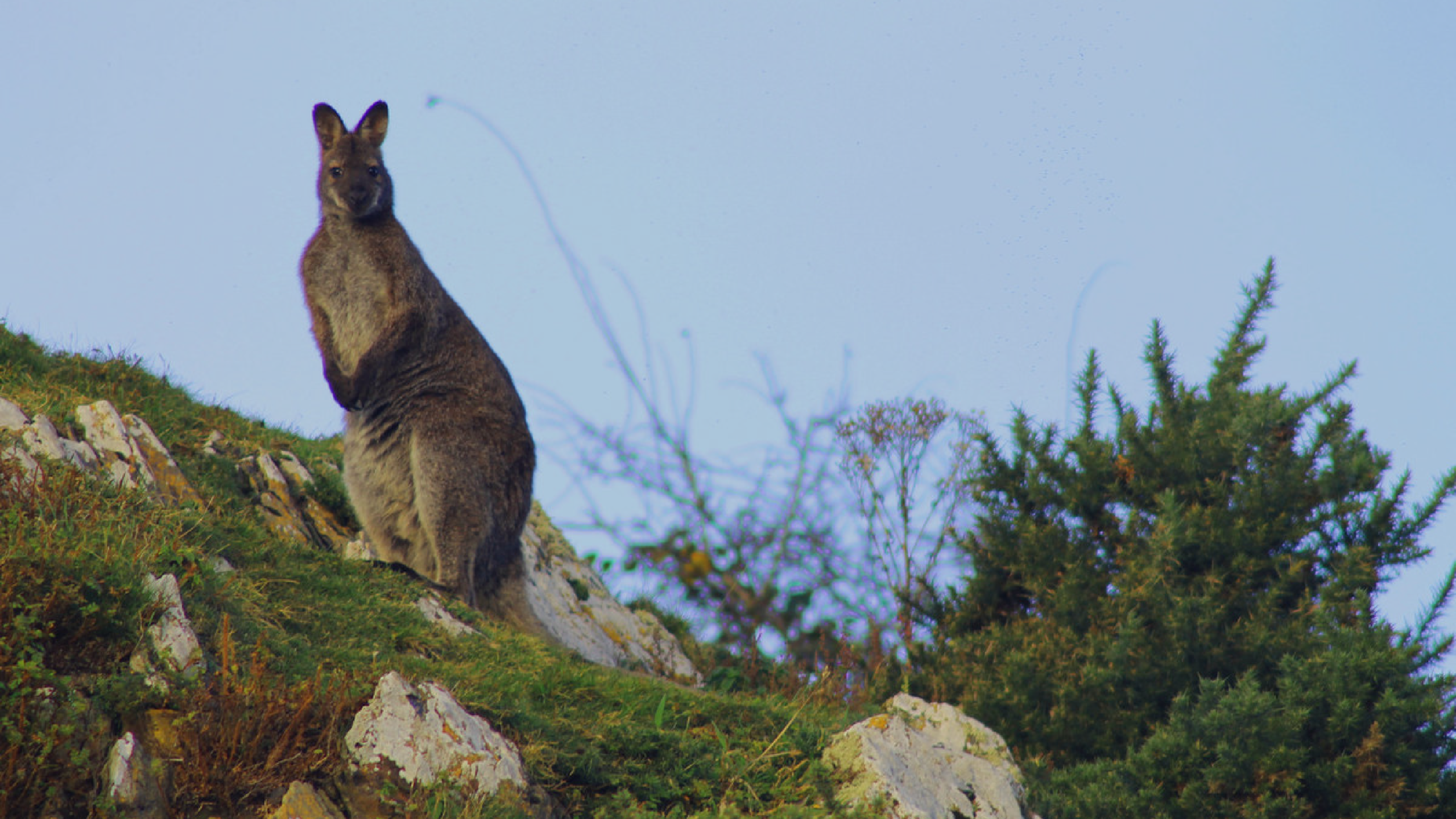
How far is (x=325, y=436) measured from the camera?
14.1 m

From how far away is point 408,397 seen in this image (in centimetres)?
1035

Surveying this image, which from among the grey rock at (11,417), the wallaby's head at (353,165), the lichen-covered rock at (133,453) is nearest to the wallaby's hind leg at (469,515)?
the lichen-covered rock at (133,453)

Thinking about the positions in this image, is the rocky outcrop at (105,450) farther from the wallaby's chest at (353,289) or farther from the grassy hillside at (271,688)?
the wallaby's chest at (353,289)

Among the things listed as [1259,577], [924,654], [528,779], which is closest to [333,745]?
[528,779]

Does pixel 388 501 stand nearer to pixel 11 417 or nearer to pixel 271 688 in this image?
pixel 11 417

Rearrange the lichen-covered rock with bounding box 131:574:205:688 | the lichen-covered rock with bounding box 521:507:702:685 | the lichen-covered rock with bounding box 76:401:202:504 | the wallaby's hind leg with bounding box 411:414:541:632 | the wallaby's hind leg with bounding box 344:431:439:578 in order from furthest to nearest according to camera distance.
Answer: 1. the lichen-covered rock with bounding box 521:507:702:685
2. the wallaby's hind leg with bounding box 344:431:439:578
3. the wallaby's hind leg with bounding box 411:414:541:632
4. the lichen-covered rock with bounding box 76:401:202:504
5. the lichen-covered rock with bounding box 131:574:205:688

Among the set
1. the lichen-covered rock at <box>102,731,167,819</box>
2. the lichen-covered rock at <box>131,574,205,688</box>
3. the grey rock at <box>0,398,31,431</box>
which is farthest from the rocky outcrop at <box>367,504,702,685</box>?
the lichen-covered rock at <box>102,731,167,819</box>

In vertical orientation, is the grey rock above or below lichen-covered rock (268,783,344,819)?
above

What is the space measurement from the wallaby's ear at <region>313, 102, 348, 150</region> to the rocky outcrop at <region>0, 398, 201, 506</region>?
291 cm

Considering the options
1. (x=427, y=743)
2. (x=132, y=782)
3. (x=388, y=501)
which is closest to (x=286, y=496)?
(x=388, y=501)

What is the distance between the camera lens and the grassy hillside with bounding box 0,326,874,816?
5.40 m

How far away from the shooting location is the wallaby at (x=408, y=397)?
9.90m

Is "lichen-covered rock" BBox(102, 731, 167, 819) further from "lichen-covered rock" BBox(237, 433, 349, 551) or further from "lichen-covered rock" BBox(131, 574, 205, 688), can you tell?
"lichen-covered rock" BBox(237, 433, 349, 551)

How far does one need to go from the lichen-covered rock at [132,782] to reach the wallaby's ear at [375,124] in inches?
266
